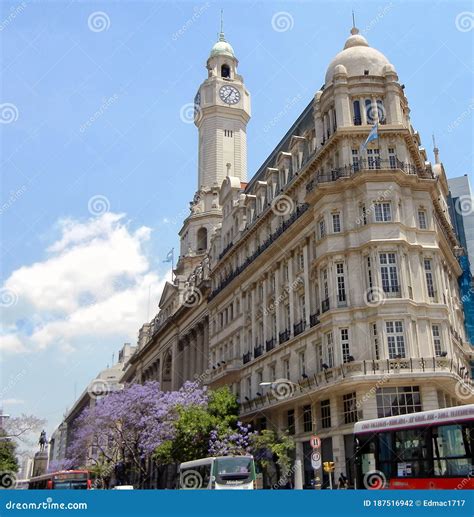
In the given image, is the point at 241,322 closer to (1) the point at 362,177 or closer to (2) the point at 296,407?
(2) the point at 296,407

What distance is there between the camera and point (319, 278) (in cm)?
4350

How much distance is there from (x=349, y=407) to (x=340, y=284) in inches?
326

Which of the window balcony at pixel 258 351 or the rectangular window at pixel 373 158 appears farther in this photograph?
the window balcony at pixel 258 351

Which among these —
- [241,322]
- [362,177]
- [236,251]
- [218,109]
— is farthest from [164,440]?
[218,109]

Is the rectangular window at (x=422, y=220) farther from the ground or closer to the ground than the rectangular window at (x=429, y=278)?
farther from the ground

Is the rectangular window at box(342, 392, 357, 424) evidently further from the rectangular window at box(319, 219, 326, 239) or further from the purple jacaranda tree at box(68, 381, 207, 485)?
the purple jacaranda tree at box(68, 381, 207, 485)

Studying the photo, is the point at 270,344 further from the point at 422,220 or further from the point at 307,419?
the point at 422,220

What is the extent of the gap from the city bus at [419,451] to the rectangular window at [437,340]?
1427 cm

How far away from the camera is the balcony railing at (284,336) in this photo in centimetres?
4806

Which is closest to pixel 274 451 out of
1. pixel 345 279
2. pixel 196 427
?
pixel 196 427

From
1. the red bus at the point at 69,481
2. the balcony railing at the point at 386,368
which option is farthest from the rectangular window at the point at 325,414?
the red bus at the point at 69,481

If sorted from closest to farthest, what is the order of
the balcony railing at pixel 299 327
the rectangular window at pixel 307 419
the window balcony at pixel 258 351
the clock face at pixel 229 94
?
the rectangular window at pixel 307 419 < the balcony railing at pixel 299 327 < the window balcony at pixel 258 351 < the clock face at pixel 229 94

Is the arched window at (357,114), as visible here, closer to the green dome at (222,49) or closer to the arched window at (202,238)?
the arched window at (202,238)

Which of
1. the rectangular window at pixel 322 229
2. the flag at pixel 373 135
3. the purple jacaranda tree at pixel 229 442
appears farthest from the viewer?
the purple jacaranda tree at pixel 229 442
